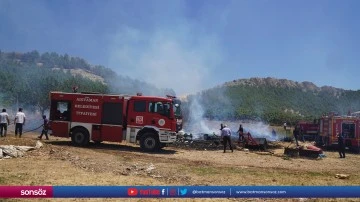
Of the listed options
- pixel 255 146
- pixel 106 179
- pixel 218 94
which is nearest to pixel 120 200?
pixel 106 179

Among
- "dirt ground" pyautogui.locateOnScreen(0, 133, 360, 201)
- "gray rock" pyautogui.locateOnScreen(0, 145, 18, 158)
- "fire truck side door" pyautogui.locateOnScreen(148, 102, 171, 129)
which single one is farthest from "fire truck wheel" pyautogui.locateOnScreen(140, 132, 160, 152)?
"gray rock" pyautogui.locateOnScreen(0, 145, 18, 158)

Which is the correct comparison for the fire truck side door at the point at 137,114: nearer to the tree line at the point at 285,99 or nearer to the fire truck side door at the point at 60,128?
the fire truck side door at the point at 60,128

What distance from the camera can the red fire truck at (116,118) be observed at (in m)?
18.9

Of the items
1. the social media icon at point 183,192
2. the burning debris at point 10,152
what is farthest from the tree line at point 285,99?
the social media icon at point 183,192

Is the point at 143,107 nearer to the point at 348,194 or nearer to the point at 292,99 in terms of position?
the point at 348,194

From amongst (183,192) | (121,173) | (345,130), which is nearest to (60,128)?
(121,173)

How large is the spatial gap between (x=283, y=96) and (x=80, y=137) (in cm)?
14572

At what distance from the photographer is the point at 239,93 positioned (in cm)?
14475

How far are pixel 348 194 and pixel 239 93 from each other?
5601 inches

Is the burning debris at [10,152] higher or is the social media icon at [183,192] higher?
the social media icon at [183,192]

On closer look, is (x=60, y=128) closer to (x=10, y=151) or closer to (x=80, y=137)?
(x=80, y=137)

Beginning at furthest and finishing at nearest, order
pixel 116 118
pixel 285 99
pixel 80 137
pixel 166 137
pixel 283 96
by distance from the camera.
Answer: pixel 283 96, pixel 285 99, pixel 80 137, pixel 116 118, pixel 166 137

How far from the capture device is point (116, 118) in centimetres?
1944

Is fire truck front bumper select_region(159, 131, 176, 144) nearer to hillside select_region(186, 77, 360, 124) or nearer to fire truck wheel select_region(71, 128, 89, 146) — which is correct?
fire truck wheel select_region(71, 128, 89, 146)
